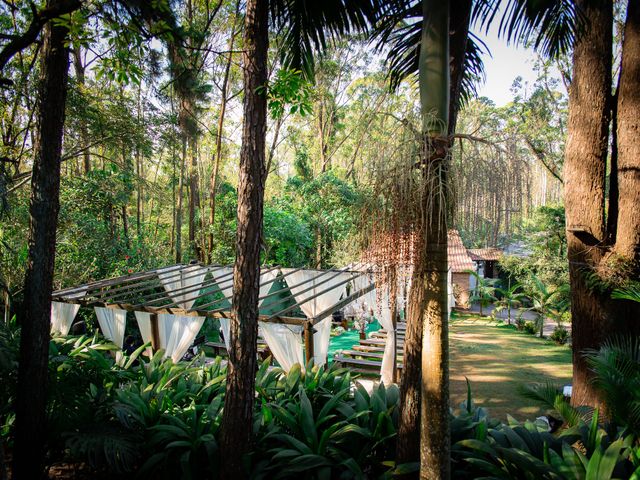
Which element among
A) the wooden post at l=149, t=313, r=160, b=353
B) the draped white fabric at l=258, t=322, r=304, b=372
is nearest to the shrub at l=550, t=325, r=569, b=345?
the draped white fabric at l=258, t=322, r=304, b=372

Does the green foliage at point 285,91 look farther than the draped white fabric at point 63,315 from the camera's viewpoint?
No

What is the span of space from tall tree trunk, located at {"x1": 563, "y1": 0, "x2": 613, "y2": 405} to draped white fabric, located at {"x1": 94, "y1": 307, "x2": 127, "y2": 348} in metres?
6.77

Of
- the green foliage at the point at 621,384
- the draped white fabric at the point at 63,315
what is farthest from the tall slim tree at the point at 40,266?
the green foliage at the point at 621,384

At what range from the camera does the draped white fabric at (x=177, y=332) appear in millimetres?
6262

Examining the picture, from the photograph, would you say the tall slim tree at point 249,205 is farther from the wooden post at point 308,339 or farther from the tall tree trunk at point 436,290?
the wooden post at point 308,339

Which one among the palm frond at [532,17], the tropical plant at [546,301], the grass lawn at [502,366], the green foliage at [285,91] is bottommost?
the grass lawn at [502,366]

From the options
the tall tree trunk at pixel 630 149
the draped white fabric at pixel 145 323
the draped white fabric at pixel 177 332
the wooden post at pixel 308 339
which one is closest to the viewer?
the tall tree trunk at pixel 630 149

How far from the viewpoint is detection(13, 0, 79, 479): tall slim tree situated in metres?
3.13

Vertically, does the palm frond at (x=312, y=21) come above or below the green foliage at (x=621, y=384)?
above

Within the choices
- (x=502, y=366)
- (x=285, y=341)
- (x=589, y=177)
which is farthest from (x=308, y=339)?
(x=502, y=366)

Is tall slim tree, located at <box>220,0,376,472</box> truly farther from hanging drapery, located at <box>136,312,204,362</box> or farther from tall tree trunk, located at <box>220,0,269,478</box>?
hanging drapery, located at <box>136,312,204,362</box>

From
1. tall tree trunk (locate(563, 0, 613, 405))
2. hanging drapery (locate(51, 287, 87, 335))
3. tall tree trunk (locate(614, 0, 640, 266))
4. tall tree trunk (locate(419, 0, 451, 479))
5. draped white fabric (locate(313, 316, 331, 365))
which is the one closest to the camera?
tall tree trunk (locate(419, 0, 451, 479))

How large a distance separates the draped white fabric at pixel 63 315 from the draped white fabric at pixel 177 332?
6.00 ft

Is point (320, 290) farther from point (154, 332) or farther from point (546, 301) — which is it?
point (546, 301)
